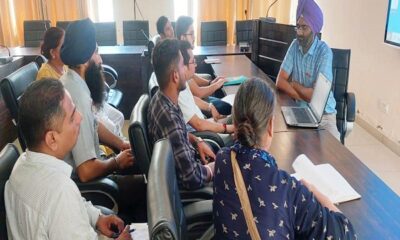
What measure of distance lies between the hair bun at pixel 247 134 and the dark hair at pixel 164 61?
81cm

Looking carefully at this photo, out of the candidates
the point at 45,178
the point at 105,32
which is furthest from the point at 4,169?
the point at 105,32

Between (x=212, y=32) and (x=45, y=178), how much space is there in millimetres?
4708

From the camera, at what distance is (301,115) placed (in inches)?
90.5

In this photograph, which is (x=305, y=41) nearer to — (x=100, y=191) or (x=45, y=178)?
(x=100, y=191)

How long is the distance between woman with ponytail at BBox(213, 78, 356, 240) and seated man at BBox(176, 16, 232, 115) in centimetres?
169

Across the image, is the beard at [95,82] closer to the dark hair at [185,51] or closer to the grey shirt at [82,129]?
the grey shirt at [82,129]

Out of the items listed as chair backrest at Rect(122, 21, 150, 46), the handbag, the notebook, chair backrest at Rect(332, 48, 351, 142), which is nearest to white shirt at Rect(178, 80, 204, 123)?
the notebook

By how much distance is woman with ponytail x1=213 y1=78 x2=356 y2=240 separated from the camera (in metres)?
1.04

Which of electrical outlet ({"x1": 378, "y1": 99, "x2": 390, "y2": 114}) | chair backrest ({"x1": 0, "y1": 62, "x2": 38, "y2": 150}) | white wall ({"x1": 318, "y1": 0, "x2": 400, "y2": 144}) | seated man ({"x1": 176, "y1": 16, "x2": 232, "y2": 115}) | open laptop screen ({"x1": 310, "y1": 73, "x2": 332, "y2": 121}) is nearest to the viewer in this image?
open laptop screen ({"x1": 310, "y1": 73, "x2": 332, "y2": 121})

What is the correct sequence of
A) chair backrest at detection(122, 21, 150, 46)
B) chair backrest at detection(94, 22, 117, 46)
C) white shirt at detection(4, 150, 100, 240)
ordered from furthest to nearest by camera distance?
chair backrest at detection(122, 21, 150, 46), chair backrest at detection(94, 22, 117, 46), white shirt at detection(4, 150, 100, 240)

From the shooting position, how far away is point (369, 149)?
3578 millimetres

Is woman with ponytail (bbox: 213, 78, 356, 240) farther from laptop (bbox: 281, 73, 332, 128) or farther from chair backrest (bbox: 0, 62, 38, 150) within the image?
chair backrest (bbox: 0, 62, 38, 150)

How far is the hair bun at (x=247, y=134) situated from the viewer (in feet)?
3.65

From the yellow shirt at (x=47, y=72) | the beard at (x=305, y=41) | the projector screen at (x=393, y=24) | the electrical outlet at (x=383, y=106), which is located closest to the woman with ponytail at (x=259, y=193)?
the beard at (x=305, y=41)
